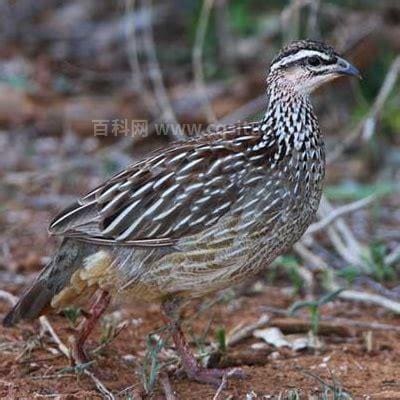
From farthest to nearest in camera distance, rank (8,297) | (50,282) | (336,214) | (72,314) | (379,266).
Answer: (336,214)
(379,266)
(8,297)
(72,314)
(50,282)

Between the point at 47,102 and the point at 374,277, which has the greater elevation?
the point at 47,102

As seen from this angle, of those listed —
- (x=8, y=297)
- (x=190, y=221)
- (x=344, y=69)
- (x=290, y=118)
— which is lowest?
(x=8, y=297)

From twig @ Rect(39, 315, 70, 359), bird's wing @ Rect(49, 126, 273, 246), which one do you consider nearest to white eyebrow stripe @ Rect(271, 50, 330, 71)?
bird's wing @ Rect(49, 126, 273, 246)

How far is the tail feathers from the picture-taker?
5473 mm

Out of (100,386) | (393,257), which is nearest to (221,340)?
(100,386)

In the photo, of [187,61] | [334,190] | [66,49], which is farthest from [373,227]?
[66,49]

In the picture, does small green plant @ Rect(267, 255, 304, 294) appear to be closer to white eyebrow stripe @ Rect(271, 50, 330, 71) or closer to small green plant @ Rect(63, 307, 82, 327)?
small green plant @ Rect(63, 307, 82, 327)

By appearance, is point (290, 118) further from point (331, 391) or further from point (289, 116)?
point (331, 391)

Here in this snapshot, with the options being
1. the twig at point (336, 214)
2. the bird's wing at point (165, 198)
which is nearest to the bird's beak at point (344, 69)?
the bird's wing at point (165, 198)

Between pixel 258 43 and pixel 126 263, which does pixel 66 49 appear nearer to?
pixel 258 43

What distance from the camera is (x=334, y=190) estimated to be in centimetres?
870

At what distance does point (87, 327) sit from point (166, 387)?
0.66 meters

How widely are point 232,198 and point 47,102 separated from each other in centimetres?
534

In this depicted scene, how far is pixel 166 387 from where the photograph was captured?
5.06 meters
